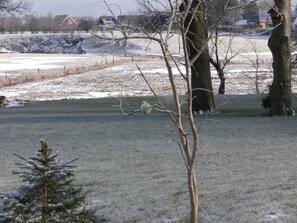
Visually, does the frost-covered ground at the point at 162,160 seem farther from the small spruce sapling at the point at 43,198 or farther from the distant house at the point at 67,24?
the distant house at the point at 67,24

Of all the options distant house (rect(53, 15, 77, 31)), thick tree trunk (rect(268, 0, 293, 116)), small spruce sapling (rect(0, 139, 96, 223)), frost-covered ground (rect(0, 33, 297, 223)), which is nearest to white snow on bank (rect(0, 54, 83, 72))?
distant house (rect(53, 15, 77, 31))

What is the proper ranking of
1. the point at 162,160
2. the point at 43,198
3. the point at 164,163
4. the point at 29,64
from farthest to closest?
the point at 29,64 < the point at 162,160 < the point at 164,163 < the point at 43,198

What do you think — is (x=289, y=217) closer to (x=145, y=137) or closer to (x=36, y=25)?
(x=145, y=137)

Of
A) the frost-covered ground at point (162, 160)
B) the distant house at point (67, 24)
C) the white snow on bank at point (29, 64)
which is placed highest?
the distant house at point (67, 24)

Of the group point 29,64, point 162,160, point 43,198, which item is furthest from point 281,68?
point 29,64

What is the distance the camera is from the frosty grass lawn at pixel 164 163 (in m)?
6.55

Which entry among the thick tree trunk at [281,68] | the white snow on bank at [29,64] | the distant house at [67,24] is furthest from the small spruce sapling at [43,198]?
the distant house at [67,24]

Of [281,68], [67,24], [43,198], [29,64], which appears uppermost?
[43,198]

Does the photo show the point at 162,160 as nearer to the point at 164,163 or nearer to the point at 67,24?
the point at 164,163

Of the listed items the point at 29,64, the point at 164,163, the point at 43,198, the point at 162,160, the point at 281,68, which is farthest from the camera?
the point at 29,64

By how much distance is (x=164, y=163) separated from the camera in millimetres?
10164

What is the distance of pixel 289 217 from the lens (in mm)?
6062

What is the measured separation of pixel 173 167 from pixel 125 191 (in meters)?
2.07

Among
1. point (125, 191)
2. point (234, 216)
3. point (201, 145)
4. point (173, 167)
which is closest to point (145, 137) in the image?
point (201, 145)
